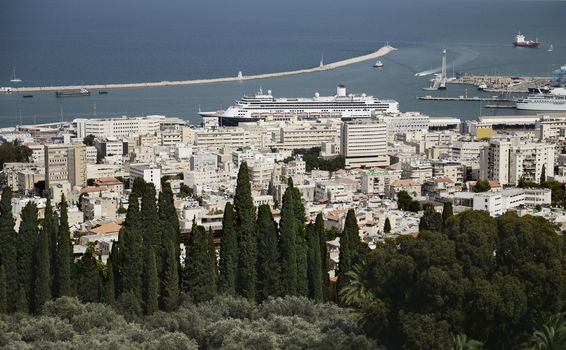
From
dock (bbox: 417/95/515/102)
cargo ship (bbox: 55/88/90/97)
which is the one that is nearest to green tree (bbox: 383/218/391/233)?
dock (bbox: 417/95/515/102)

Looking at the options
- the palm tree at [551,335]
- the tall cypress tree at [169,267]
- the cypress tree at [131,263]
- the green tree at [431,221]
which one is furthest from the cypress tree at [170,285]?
the palm tree at [551,335]

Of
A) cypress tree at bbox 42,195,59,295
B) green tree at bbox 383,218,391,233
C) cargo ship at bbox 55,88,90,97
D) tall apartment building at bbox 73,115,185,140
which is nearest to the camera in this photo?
cypress tree at bbox 42,195,59,295

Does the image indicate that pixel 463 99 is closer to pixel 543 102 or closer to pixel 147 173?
pixel 543 102

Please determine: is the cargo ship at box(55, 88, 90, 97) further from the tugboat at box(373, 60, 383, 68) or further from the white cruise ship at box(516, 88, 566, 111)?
the tugboat at box(373, 60, 383, 68)

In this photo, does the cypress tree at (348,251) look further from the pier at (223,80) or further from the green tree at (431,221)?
the pier at (223,80)

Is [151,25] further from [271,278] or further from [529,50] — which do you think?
[271,278]

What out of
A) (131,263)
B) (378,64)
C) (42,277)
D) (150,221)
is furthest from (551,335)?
(378,64)

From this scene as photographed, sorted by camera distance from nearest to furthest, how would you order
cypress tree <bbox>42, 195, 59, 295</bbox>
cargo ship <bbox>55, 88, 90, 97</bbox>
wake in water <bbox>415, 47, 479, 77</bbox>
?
cypress tree <bbox>42, 195, 59, 295</bbox>, cargo ship <bbox>55, 88, 90, 97</bbox>, wake in water <bbox>415, 47, 479, 77</bbox>
